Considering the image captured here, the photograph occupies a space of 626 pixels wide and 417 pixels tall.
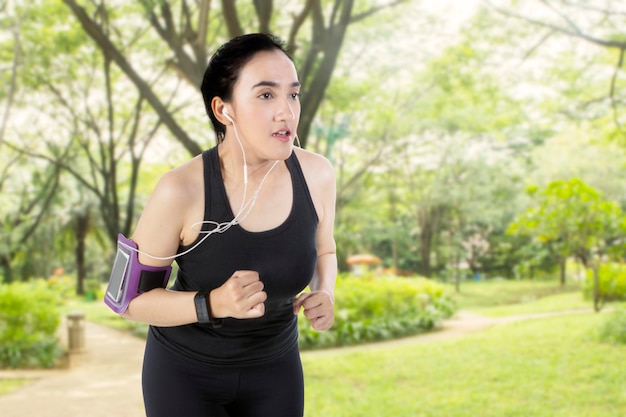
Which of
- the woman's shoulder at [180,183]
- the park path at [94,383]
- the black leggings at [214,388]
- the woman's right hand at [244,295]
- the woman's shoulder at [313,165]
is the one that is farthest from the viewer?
the park path at [94,383]

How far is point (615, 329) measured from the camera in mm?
8594

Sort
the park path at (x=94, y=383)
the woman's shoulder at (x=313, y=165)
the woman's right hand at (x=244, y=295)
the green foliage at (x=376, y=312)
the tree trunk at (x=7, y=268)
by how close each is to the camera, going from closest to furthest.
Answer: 1. the woman's right hand at (x=244, y=295)
2. the woman's shoulder at (x=313, y=165)
3. the park path at (x=94, y=383)
4. the green foliage at (x=376, y=312)
5. the tree trunk at (x=7, y=268)

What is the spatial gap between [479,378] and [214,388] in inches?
230

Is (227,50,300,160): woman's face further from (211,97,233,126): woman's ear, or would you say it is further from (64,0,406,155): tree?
(64,0,406,155): tree

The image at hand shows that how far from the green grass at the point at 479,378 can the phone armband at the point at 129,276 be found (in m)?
4.36

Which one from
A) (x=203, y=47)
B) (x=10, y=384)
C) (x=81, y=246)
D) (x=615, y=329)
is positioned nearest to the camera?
(x=203, y=47)

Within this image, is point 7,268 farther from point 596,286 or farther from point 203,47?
point 203,47

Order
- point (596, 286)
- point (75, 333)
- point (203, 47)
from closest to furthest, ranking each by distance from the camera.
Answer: point (203, 47) < point (75, 333) < point (596, 286)

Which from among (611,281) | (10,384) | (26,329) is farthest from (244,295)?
(611,281)

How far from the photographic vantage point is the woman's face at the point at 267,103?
59.7 inches

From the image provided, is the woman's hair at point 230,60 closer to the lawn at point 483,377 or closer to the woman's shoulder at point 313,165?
the woman's shoulder at point 313,165

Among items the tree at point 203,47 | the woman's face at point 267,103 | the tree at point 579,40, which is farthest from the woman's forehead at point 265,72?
the tree at point 579,40

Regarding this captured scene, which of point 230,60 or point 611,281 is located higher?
point 230,60

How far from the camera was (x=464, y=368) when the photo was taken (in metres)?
7.58
